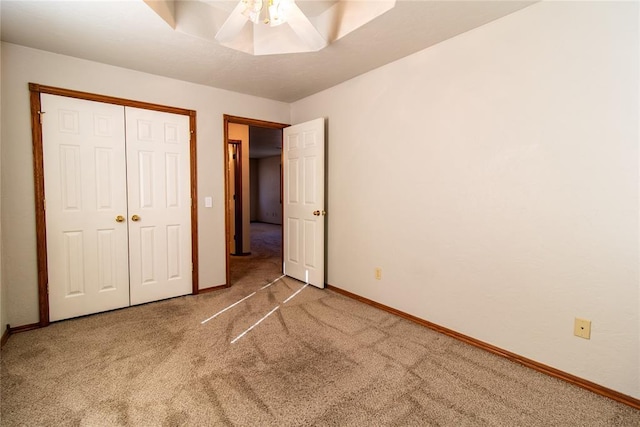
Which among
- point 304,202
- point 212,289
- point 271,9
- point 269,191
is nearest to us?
point 271,9

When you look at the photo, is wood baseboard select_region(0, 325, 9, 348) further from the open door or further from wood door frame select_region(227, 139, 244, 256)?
wood door frame select_region(227, 139, 244, 256)

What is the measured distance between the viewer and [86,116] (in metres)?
2.76

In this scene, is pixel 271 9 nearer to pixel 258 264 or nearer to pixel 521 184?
pixel 521 184

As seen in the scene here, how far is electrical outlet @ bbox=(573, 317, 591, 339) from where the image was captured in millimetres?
1794

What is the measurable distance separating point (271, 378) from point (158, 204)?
2.25m

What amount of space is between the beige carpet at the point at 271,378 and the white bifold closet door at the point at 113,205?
37 cm

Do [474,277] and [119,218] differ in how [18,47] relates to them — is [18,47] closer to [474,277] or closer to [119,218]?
[119,218]

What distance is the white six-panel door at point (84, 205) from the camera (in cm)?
265

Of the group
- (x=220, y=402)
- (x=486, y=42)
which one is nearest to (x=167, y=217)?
(x=220, y=402)

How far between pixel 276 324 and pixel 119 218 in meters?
1.89

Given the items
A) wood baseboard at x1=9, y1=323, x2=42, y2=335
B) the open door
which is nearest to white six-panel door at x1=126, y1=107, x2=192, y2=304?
wood baseboard at x1=9, y1=323, x2=42, y2=335

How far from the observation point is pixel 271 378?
1895 millimetres

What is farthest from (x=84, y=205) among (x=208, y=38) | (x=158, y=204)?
(x=208, y=38)

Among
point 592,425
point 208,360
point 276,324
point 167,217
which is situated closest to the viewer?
point 592,425
